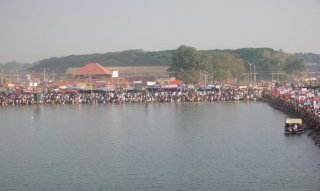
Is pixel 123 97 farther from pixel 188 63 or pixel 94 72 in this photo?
pixel 94 72

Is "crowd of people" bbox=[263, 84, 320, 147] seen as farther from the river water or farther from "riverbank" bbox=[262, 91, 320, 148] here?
the river water

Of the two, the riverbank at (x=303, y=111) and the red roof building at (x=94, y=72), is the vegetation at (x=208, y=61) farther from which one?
the riverbank at (x=303, y=111)

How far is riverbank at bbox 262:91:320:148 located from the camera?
31.5 m

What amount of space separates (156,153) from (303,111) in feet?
44.6

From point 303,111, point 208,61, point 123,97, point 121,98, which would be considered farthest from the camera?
point 208,61

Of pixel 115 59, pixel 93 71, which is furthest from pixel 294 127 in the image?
pixel 115 59

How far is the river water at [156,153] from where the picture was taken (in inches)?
866

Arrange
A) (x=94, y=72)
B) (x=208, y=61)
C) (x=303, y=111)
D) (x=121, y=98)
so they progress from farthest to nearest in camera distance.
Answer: (x=94, y=72) < (x=208, y=61) < (x=121, y=98) < (x=303, y=111)

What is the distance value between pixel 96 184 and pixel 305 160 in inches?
341

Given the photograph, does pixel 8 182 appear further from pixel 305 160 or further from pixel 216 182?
pixel 305 160

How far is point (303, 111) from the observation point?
125 ft

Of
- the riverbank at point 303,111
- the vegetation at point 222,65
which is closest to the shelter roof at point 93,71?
the vegetation at point 222,65

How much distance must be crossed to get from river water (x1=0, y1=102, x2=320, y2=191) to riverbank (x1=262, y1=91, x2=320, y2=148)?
69 centimetres

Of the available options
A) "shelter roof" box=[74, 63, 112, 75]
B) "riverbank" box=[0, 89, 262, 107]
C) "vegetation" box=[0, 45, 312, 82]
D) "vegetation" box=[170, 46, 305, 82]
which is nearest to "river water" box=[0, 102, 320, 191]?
"riverbank" box=[0, 89, 262, 107]
